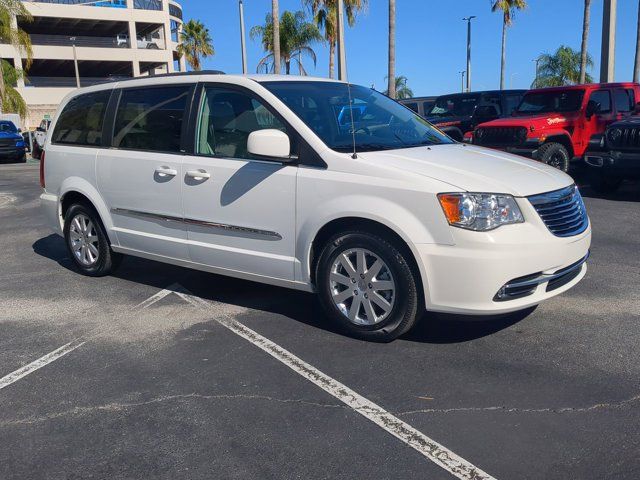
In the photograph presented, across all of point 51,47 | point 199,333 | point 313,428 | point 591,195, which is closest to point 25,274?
point 199,333

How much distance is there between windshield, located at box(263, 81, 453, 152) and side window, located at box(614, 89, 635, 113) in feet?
27.4

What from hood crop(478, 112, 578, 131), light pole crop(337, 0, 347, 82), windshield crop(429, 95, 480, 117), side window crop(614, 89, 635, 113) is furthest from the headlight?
light pole crop(337, 0, 347, 82)

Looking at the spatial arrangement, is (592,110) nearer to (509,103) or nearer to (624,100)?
(624,100)

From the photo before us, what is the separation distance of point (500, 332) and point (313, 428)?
1.89 m

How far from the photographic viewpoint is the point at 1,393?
397 cm

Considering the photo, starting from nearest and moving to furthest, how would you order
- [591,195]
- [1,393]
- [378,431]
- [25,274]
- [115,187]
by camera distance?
[378,431] < [1,393] < [115,187] < [25,274] < [591,195]

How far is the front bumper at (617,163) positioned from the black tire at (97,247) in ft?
25.2

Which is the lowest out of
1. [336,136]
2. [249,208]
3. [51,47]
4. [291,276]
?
[291,276]

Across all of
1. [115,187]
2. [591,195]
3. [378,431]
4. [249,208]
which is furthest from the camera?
[591,195]

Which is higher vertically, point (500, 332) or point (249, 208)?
point (249, 208)

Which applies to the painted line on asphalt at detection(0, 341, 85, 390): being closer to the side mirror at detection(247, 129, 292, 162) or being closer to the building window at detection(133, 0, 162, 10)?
the side mirror at detection(247, 129, 292, 162)

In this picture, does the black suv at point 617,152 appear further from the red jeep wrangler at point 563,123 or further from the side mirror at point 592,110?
the side mirror at point 592,110

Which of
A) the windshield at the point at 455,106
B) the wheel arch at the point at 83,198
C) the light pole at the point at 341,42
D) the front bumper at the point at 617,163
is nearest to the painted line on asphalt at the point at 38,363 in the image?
the wheel arch at the point at 83,198

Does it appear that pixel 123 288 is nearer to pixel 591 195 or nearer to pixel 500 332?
pixel 500 332
